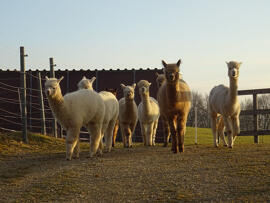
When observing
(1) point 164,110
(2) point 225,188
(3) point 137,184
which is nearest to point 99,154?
(1) point 164,110

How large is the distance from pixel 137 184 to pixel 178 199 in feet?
2.87

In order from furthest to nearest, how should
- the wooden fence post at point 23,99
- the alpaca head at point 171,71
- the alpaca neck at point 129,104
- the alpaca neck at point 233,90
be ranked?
the wooden fence post at point 23,99
the alpaca neck at point 129,104
the alpaca neck at point 233,90
the alpaca head at point 171,71

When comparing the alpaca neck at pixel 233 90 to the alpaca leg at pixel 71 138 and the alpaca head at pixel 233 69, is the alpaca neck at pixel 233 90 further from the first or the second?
the alpaca leg at pixel 71 138

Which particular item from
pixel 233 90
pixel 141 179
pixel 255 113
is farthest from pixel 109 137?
pixel 255 113

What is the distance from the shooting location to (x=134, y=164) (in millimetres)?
6477

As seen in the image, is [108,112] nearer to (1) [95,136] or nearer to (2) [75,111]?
(1) [95,136]

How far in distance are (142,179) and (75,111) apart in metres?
2.56

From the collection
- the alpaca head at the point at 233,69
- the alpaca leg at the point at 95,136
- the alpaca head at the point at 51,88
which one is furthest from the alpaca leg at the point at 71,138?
the alpaca head at the point at 233,69

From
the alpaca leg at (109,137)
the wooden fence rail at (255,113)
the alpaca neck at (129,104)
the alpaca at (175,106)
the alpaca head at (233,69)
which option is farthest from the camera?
the wooden fence rail at (255,113)

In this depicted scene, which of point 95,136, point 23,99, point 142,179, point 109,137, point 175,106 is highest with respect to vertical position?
point 23,99

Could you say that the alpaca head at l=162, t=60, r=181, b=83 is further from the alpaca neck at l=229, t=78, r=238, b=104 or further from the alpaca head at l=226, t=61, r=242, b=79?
the alpaca neck at l=229, t=78, r=238, b=104

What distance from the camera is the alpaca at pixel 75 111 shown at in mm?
6945

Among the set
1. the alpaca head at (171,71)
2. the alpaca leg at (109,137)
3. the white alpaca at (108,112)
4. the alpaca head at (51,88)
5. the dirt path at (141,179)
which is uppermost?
the alpaca head at (171,71)

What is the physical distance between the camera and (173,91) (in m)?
7.87
